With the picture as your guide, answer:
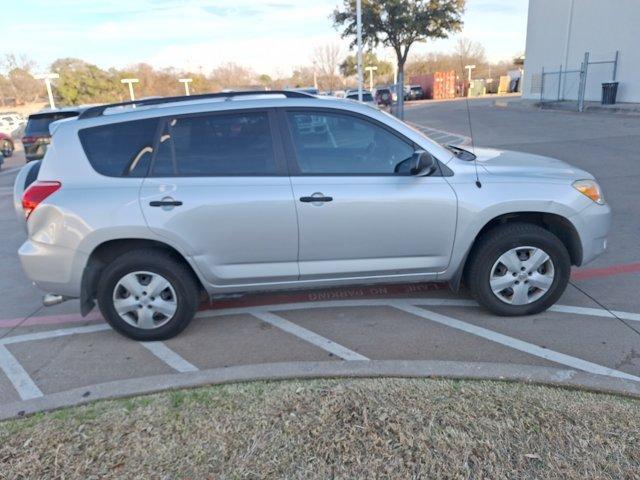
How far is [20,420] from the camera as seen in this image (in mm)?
2812

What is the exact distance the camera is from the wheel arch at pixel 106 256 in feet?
11.9

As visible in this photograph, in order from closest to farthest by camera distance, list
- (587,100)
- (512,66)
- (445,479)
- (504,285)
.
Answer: (445,479) < (504,285) < (587,100) < (512,66)

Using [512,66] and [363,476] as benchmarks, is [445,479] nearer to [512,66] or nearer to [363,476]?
[363,476]

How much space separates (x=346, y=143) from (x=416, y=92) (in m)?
49.8

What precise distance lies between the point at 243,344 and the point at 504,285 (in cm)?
212

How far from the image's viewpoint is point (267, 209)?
3.53 metres

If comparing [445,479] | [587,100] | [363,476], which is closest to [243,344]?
[363,476]

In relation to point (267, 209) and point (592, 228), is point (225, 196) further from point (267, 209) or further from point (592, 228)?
point (592, 228)

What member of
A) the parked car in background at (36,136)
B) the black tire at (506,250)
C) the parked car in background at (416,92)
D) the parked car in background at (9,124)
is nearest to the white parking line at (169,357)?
the black tire at (506,250)

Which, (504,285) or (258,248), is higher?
(258,248)

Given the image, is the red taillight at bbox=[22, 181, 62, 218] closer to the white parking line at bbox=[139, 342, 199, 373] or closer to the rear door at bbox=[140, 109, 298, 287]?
the rear door at bbox=[140, 109, 298, 287]

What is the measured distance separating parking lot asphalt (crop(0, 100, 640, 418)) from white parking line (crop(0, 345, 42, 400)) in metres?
0.01

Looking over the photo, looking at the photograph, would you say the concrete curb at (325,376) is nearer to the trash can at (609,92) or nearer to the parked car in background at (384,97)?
the trash can at (609,92)

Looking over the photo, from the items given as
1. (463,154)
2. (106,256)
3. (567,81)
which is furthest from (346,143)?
(567,81)
